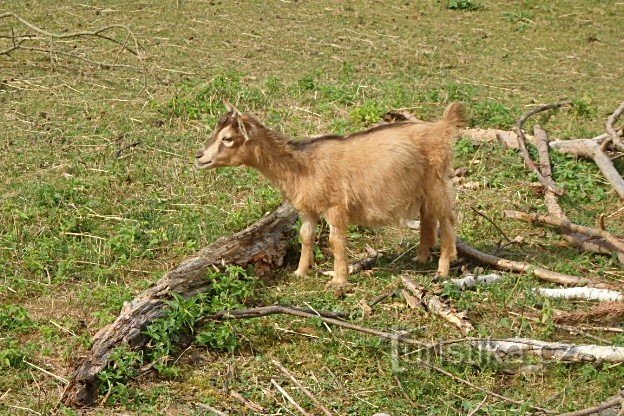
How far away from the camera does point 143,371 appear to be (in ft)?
24.0

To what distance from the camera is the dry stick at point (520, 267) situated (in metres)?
8.59

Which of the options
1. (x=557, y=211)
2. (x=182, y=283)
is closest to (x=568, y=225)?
(x=557, y=211)

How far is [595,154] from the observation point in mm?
11148

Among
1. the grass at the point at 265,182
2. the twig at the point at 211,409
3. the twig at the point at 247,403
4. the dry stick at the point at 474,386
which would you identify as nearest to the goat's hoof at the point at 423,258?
the grass at the point at 265,182

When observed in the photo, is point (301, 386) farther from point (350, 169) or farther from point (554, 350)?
point (350, 169)

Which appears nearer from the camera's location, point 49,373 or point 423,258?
point 49,373

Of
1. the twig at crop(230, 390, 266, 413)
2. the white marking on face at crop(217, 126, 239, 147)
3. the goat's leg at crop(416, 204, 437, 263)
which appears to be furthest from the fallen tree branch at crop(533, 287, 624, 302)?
the white marking on face at crop(217, 126, 239, 147)

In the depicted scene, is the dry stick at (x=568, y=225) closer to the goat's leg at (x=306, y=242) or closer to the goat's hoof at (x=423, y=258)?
the goat's hoof at (x=423, y=258)

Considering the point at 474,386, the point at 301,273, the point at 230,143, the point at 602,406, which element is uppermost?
the point at 230,143

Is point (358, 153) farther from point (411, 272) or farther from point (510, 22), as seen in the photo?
point (510, 22)

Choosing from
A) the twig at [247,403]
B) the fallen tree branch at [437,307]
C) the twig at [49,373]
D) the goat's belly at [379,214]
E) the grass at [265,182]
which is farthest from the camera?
the goat's belly at [379,214]

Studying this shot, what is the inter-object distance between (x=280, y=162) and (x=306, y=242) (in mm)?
708

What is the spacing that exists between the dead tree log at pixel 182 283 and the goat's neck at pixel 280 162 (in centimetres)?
41

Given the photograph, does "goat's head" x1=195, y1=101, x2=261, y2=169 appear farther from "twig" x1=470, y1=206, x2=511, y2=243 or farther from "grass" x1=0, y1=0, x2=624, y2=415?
"twig" x1=470, y1=206, x2=511, y2=243
